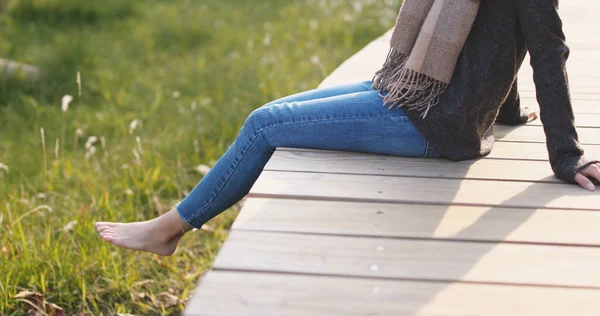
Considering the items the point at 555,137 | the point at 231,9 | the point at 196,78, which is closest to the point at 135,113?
the point at 196,78

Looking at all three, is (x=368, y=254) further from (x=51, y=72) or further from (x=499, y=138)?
(x=51, y=72)

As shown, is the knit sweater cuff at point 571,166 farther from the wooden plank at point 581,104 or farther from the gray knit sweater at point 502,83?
the wooden plank at point 581,104

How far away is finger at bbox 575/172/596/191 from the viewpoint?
2230 mm

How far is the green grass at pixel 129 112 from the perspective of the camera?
2.99m

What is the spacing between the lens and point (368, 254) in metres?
1.83

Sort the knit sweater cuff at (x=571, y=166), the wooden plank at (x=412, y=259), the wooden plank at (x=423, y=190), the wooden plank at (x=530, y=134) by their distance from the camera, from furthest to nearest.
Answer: the wooden plank at (x=530, y=134), the knit sweater cuff at (x=571, y=166), the wooden plank at (x=423, y=190), the wooden plank at (x=412, y=259)

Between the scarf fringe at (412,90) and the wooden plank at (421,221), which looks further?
the scarf fringe at (412,90)

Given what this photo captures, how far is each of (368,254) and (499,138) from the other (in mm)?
1104

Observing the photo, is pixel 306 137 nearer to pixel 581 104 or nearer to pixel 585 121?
pixel 585 121

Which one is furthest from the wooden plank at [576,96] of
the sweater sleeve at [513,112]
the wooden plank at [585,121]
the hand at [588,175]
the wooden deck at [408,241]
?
the hand at [588,175]

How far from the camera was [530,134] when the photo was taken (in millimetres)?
2797

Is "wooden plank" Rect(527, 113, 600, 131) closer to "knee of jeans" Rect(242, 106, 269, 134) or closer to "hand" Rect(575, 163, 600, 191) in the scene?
"hand" Rect(575, 163, 600, 191)

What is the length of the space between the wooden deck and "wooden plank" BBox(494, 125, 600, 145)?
0.45 feet

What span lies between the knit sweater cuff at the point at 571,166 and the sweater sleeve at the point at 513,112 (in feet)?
1.88
